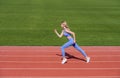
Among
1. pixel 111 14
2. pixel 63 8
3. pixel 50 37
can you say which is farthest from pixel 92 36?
pixel 63 8

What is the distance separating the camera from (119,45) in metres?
16.2

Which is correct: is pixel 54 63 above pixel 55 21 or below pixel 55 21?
above

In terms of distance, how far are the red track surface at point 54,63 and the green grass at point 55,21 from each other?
1238mm

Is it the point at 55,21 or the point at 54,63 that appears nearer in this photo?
the point at 54,63

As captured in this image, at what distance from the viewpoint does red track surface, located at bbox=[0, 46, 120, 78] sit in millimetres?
11703

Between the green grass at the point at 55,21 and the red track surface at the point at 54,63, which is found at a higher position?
the red track surface at the point at 54,63

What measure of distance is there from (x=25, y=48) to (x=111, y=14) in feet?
30.4

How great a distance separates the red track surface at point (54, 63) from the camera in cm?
A: 1170

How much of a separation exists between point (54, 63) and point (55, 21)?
851 centimetres

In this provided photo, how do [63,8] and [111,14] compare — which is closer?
[111,14]

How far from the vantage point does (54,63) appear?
1301 centimetres

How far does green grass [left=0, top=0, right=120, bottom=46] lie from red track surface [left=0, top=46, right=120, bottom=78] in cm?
124

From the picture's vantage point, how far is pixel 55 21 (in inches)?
840

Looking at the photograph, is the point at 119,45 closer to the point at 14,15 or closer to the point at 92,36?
the point at 92,36
